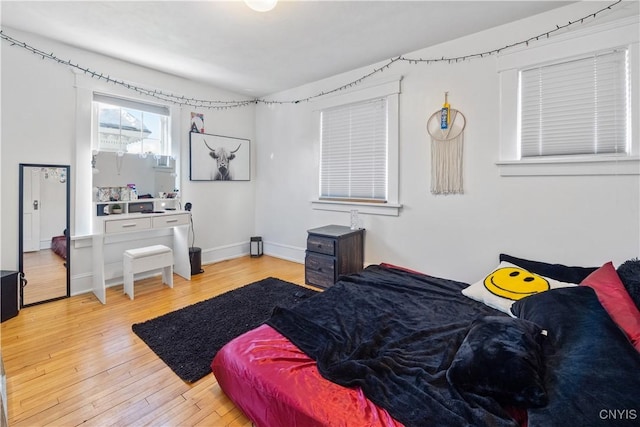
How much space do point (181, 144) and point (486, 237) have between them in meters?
3.88

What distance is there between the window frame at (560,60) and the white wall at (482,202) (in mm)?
63

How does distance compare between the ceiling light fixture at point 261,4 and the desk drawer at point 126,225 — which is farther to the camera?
the desk drawer at point 126,225

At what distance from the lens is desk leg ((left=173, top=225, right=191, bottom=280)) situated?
3676mm

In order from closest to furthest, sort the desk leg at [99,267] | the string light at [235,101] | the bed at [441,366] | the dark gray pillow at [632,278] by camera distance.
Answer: the bed at [441,366] < the dark gray pillow at [632,278] < the string light at [235,101] < the desk leg at [99,267]

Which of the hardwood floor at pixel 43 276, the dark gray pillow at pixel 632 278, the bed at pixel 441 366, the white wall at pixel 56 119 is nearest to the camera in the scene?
the bed at pixel 441 366

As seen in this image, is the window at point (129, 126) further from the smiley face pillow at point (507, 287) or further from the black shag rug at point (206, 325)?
the smiley face pillow at point (507, 287)

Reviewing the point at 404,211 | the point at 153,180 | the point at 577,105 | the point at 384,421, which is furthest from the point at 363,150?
the point at 384,421

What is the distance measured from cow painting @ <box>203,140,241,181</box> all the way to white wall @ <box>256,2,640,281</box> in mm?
1748

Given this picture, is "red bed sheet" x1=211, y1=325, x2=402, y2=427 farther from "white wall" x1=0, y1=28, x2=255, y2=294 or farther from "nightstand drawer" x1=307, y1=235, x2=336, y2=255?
"white wall" x1=0, y1=28, x2=255, y2=294

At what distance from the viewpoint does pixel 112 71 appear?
3350 mm

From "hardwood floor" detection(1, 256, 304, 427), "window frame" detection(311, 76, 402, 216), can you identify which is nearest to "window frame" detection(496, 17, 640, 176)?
"window frame" detection(311, 76, 402, 216)

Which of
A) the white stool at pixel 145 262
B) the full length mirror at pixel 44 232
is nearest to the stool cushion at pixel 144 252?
the white stool at pixel 145 262

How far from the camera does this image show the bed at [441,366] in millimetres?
1028

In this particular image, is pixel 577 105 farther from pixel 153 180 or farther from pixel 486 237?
pixel 153 180
